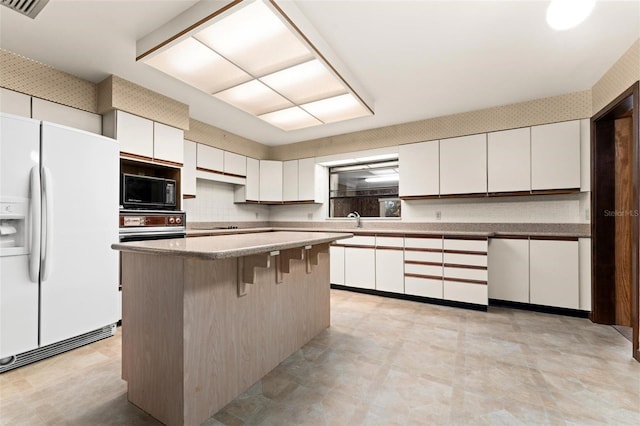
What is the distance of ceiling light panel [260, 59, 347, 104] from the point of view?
2.42 meters

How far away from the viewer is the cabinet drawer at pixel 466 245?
335 cm

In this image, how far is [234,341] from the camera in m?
1.70

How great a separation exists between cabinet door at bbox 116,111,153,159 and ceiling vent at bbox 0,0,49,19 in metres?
1.15

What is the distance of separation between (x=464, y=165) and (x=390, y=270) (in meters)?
1.72

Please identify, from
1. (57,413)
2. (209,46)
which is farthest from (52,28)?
(57,413)

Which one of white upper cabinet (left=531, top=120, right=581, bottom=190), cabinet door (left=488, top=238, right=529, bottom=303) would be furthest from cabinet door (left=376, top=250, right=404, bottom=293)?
white upper cabinet (left=531, top=120, right=581, bottom=190)

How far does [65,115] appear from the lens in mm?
2803

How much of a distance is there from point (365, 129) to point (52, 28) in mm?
3715

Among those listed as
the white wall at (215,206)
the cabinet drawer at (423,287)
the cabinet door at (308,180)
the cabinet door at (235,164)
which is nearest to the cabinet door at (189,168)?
the white wall at (215,206)

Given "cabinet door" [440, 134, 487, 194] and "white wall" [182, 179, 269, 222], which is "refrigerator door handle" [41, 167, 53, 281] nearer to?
"white wall" [182, 179, 269, 222]

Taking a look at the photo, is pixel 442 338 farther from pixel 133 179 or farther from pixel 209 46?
pixel 133 179

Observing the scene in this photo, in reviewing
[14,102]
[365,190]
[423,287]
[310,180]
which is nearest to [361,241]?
[423,287]

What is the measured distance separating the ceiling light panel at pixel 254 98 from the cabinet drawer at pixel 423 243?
2282 millimetres

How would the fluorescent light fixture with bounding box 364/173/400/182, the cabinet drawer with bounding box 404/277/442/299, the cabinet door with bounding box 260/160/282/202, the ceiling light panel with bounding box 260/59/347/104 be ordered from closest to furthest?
the ceiling light panel with bounding box 260/59/347/104, the cabinet drawer with bounding box 404/277/442/299, the fluorescent light fixture with bounding box 364/173/400/182, the cabinet door with bounding box 260/160/282/202
